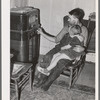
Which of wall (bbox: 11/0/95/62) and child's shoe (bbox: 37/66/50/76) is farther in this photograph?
child's shoe (bbox: 37/66/50/76)

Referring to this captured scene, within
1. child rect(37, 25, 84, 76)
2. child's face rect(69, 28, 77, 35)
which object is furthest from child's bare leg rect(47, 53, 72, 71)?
child's face rect(69, 28, 77, 35)

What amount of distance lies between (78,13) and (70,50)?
236 mm

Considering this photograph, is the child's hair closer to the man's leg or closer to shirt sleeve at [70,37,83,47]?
shirt sleeve at [70,37,83,47]

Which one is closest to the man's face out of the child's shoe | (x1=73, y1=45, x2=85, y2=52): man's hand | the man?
the man

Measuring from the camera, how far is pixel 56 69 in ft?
5.47

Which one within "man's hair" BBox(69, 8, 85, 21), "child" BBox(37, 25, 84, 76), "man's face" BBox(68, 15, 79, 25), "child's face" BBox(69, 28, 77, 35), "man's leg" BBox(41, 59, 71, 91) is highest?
"man's hair" BBox(69, 8, 85, 21)

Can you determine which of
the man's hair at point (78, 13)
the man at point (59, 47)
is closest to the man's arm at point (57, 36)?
the man at point (59, 47)

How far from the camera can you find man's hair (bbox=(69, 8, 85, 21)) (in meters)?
1.59

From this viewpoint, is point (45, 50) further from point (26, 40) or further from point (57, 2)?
point (57, 2)

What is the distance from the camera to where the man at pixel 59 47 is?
5.24 ft

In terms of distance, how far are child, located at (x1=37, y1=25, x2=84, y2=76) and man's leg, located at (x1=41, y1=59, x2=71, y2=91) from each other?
0.02 m

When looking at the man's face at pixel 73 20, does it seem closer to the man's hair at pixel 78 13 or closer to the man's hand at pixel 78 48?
the man's hair at pixel 78 13

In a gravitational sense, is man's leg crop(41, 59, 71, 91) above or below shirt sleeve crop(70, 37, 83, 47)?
below
